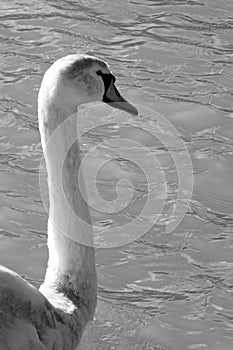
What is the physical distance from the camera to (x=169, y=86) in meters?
9.05

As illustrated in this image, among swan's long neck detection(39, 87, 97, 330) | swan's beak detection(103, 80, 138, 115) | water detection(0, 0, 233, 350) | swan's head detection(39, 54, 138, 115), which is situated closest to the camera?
swan's head detection(39, 54, 138, 115)

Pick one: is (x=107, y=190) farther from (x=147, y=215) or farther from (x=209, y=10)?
(x=209, y=10)

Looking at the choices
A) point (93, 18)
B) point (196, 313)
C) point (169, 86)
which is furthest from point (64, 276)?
point (93, 18)

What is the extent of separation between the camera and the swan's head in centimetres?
603

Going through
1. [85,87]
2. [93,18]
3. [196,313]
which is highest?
[85,87]

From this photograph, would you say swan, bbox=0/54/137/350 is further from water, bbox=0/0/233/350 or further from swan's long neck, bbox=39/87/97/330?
water, bbox=0/0/233/350

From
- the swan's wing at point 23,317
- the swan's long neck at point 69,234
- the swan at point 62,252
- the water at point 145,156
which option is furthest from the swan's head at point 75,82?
the water at point 145,156

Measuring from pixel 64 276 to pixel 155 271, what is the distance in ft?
3.08

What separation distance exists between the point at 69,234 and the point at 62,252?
0.34 ft

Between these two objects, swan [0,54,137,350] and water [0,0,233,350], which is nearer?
swan [0,54,137,350]

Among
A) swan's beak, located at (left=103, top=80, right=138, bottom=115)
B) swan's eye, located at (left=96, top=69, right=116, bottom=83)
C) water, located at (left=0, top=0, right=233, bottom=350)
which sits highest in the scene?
swan's eye, located at (left=96, top=69, right=116, bottom=83)

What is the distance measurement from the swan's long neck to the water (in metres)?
0.32

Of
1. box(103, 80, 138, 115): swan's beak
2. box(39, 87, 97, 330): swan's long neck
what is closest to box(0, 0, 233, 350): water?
box(39, 87, 97, 330): swan's long neck

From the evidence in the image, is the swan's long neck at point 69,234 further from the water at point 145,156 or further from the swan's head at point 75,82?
the water at point 145,156
